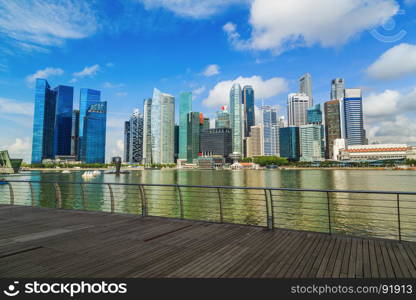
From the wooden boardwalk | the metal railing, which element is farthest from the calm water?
the wooden boardwalk

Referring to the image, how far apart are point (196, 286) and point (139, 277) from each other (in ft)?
3.25

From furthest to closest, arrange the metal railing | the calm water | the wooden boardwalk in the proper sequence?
1. the calm water
2. the metal railing
3. the wooden boardwalk

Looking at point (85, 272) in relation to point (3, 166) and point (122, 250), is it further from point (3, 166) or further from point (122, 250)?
point (3, 166)

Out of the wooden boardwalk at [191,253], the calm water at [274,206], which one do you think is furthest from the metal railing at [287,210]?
the wooden boardwalk at [191,253]

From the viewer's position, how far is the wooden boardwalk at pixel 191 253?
13.7 feet

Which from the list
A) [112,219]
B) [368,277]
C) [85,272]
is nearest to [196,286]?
[85,272]

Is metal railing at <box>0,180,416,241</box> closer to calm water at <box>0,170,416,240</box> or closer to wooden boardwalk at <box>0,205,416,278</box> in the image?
calm water at <box>0,170,416,240</box>

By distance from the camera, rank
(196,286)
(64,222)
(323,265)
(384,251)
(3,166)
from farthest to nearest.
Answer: (3,166), (64,222), (384,251), (323,265), (196,286)

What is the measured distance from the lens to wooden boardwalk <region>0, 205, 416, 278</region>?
4.17m

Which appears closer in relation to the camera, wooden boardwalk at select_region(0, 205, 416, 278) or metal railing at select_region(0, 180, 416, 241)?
wooden boardwalk at select_region(0, 205, 416, 278)

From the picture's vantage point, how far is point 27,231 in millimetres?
7359

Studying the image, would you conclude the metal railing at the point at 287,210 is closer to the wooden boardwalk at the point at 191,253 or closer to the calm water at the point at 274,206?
the calm water at the point at 274,206

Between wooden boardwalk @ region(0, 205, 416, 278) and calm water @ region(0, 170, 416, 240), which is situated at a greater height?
wooden boardwalk @ region(0, 205, 416, 278)

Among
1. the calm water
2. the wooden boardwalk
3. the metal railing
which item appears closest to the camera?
the wooden boardwalk
